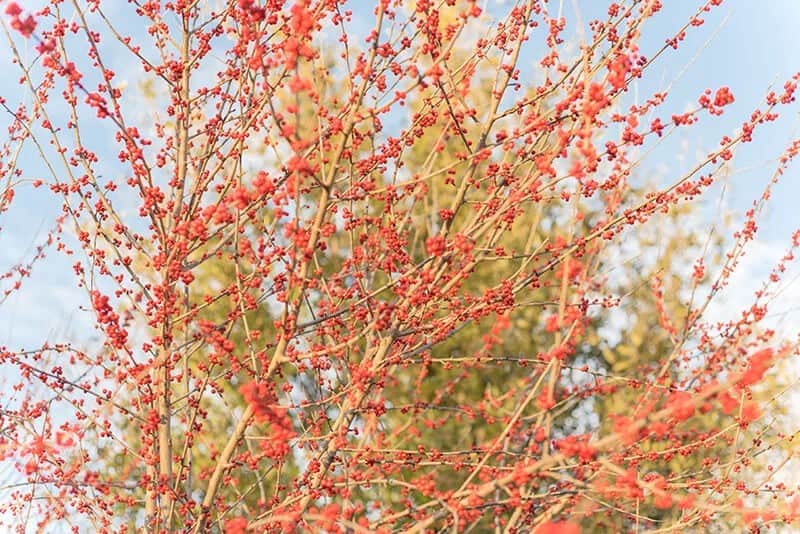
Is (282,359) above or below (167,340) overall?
below

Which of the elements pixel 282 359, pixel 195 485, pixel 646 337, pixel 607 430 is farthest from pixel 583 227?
pixel 282 359

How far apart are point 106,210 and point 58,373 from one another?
1.01 metres

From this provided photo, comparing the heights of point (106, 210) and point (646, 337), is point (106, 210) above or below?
below

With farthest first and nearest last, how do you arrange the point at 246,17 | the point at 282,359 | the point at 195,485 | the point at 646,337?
1. the point at 646,337
2. the point at 195,485
3. the point at 246,17
4. the point at 282,359

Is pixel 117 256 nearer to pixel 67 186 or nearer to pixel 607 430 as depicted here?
pixel 67 186

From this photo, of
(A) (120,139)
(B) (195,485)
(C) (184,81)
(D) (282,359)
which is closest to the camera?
(D) (282,359)

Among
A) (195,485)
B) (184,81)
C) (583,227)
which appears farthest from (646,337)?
(184,81)

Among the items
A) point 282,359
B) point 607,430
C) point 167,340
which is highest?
point 607,430

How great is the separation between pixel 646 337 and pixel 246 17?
11.2m

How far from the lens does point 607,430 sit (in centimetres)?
1291

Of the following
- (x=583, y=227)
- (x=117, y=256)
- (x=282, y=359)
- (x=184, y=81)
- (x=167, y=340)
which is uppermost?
(x=583, y=227)

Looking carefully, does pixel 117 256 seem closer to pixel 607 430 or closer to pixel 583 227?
pixel 607 430

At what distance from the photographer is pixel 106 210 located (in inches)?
206

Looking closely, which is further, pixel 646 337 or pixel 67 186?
pixel 646 337
